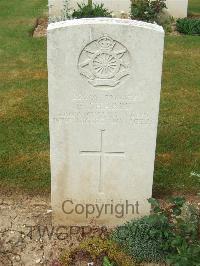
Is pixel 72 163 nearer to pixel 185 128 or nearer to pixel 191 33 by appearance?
pixel 185 128

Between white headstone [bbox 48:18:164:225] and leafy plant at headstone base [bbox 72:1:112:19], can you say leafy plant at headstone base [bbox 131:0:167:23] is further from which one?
white headstone [bbox 48:18:164:225]

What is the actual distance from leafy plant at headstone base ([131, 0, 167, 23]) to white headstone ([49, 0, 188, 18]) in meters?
0.73

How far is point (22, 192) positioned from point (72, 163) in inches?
48.6

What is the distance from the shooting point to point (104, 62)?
4.73 m

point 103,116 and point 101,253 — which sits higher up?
point 103,116

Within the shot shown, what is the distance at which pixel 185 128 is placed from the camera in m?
7.86

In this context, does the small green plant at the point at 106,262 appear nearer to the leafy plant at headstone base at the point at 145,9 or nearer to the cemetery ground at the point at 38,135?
the cemetery ground at the point at 38,135

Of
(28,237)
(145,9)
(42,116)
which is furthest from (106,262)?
(145,9)

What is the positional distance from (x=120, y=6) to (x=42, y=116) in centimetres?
710

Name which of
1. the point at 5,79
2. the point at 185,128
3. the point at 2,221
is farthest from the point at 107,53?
the point at 5,79

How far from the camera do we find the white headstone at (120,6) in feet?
45.5

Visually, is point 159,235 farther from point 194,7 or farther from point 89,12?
point 194,7

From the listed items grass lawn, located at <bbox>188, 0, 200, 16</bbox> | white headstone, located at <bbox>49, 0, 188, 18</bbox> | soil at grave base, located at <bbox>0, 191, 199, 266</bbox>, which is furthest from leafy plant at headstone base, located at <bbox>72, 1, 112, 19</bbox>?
soil at grave base, located at <bbox>0, 191, 199, 266</bbox>

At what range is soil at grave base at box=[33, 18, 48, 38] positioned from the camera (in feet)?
41.6
